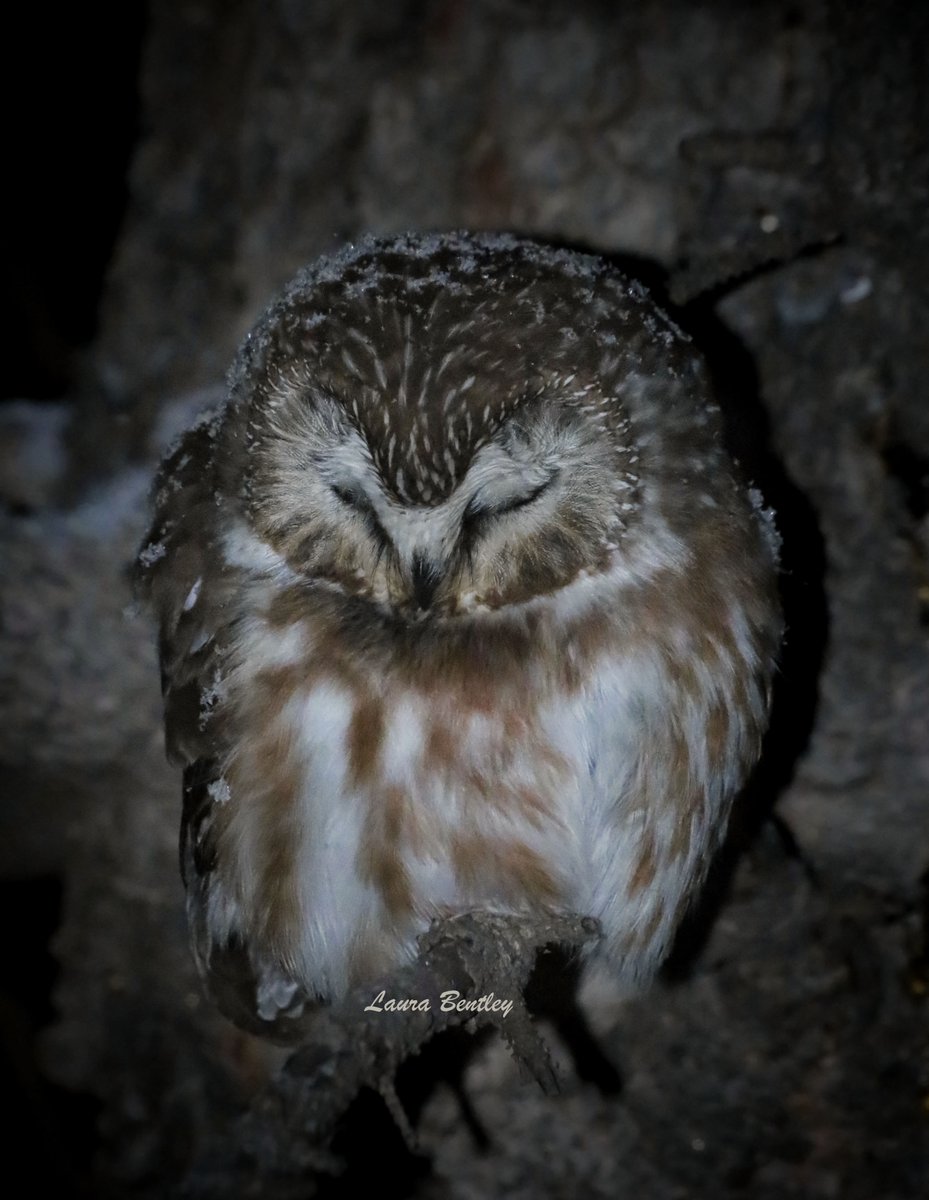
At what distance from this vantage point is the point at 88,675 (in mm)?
2951

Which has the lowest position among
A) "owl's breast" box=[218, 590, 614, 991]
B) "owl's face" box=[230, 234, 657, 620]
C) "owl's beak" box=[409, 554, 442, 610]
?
"owl's breast" box=[218, 590, 614, 991]

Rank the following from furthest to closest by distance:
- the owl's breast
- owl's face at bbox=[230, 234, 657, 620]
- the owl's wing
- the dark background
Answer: the dark background → the owl's wing → the owl's breast → owl's face at bbox=[230, 234, 657, 620]

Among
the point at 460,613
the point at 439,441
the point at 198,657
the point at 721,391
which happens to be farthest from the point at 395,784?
the point at 721,391

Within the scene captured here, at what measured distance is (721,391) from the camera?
2326 mm

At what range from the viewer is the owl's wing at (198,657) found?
1826 millimetres

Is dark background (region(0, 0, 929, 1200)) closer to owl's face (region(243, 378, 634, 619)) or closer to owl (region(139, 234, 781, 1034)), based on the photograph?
owl (region(139, 234, 781, 1034))

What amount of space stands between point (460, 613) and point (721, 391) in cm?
97

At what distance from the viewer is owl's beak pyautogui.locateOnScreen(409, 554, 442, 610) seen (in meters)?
1.51

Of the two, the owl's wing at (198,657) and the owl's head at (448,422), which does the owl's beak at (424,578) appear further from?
the owl's wing at (198,657)

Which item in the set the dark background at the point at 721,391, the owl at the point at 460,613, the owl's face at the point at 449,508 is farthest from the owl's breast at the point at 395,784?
the dark background at the point at 721,391

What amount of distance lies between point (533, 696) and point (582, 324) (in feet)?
1.77

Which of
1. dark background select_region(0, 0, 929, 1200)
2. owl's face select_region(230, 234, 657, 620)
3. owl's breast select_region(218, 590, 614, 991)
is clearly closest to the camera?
owl's face select_region(230, 234, 657, 620)

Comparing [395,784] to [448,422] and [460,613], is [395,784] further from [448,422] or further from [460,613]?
[448,422]

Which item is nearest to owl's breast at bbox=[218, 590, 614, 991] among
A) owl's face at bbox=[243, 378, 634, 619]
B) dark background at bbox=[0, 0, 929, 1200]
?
owl's face at bbox=[243, 378, 634, 619]
